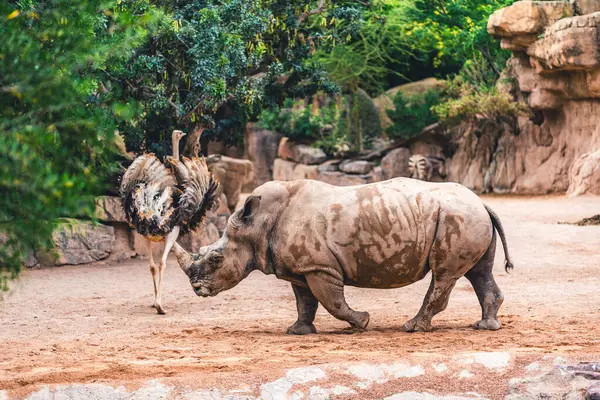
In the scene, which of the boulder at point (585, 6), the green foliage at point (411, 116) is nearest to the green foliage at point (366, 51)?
the green foliage at point (411, 116)

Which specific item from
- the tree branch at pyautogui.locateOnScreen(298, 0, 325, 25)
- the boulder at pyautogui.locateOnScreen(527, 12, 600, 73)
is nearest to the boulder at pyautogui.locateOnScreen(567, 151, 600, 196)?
the boulder at pyautogui.locateOnScreen(527, 12, 600, 73)

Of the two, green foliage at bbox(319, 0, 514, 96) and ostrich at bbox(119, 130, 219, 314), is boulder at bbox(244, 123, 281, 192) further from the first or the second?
ostrich at bbox(119, 130, 219, 314)

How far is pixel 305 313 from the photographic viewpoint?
8.54 m

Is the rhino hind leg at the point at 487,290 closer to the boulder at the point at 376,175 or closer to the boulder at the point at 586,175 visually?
the boulder at the point at 586,175

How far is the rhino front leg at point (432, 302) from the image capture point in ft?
27.2

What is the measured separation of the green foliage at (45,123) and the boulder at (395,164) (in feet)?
70.6

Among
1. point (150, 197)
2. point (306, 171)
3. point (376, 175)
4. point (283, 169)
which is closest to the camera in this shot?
point (150, 197)

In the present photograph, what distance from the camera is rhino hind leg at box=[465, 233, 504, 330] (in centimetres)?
843

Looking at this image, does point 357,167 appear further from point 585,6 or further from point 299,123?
point 585,6

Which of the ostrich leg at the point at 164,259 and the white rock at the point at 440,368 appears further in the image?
the ostrich leg at the point at 164,259

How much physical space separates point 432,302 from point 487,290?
0.53 meters

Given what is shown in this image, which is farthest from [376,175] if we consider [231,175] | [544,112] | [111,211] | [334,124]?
[111,211]

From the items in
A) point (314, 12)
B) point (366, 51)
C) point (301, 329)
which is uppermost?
point (314, 12)

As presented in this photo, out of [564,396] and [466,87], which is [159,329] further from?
[466,87]
